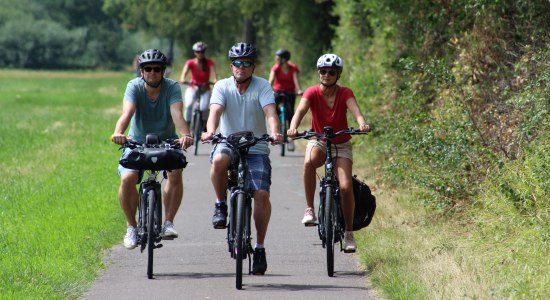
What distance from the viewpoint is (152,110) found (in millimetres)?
9984

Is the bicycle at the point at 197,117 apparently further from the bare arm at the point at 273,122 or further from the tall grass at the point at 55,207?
the bare arm at the point at 273,122

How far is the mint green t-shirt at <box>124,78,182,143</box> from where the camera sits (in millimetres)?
9898

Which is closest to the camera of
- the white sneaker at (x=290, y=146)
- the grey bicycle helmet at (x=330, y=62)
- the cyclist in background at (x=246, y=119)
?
the cyclist in background at (x=246, y=119)

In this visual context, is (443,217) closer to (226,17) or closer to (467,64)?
(467,64)

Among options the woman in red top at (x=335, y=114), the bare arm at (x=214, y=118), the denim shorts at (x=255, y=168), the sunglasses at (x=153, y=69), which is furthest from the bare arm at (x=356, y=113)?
the sunglasses at (x=153, y=69)

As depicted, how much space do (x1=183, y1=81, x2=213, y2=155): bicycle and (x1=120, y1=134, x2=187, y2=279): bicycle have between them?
1029cm

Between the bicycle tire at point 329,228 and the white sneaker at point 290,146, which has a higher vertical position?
the white sneaker at point 290,146

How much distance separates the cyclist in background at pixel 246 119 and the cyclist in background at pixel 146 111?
35cm

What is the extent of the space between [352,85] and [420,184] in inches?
432

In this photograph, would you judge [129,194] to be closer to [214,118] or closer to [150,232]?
[150,232]

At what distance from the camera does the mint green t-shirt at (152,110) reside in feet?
32.5

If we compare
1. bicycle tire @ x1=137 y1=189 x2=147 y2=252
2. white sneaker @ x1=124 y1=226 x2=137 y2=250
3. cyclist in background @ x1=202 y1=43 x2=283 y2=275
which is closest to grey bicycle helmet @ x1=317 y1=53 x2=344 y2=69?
cyclist in background @ x1=202 y1=43 x2=283 y2=275

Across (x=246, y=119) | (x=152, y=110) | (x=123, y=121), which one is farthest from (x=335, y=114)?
(x=123, y=121)

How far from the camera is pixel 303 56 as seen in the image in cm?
3856
